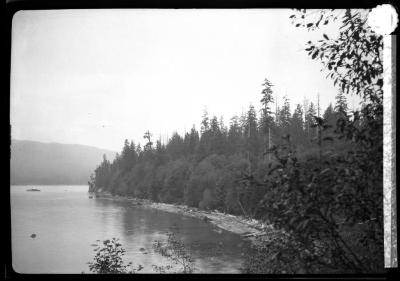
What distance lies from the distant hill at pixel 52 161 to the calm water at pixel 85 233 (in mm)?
91

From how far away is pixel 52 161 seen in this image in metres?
2.30

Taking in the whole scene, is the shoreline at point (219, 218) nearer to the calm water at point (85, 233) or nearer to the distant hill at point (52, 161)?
the calm water at point (85, 233)

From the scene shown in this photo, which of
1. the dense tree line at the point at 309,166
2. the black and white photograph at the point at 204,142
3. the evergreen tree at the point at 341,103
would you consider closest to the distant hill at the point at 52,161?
the black and white photograph at the point at 204,142

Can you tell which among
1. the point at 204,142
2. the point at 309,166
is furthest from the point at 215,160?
the point at 309,166

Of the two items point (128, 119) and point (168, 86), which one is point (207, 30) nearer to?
point (168, 86)

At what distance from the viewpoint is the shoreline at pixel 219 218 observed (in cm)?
224

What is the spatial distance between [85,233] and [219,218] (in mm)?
984

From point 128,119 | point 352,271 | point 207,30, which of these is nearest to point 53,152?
point 128,119

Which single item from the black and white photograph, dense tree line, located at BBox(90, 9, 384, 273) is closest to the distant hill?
the black and white photograph

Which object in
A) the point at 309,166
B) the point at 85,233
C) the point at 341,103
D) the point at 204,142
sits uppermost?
the point at 341,103

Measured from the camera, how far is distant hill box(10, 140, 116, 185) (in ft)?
6.93

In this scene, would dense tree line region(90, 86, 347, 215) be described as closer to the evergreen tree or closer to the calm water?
the evergreen tree

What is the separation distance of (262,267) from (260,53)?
1.47m

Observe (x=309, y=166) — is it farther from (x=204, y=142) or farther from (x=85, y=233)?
(x=85, y=233)
